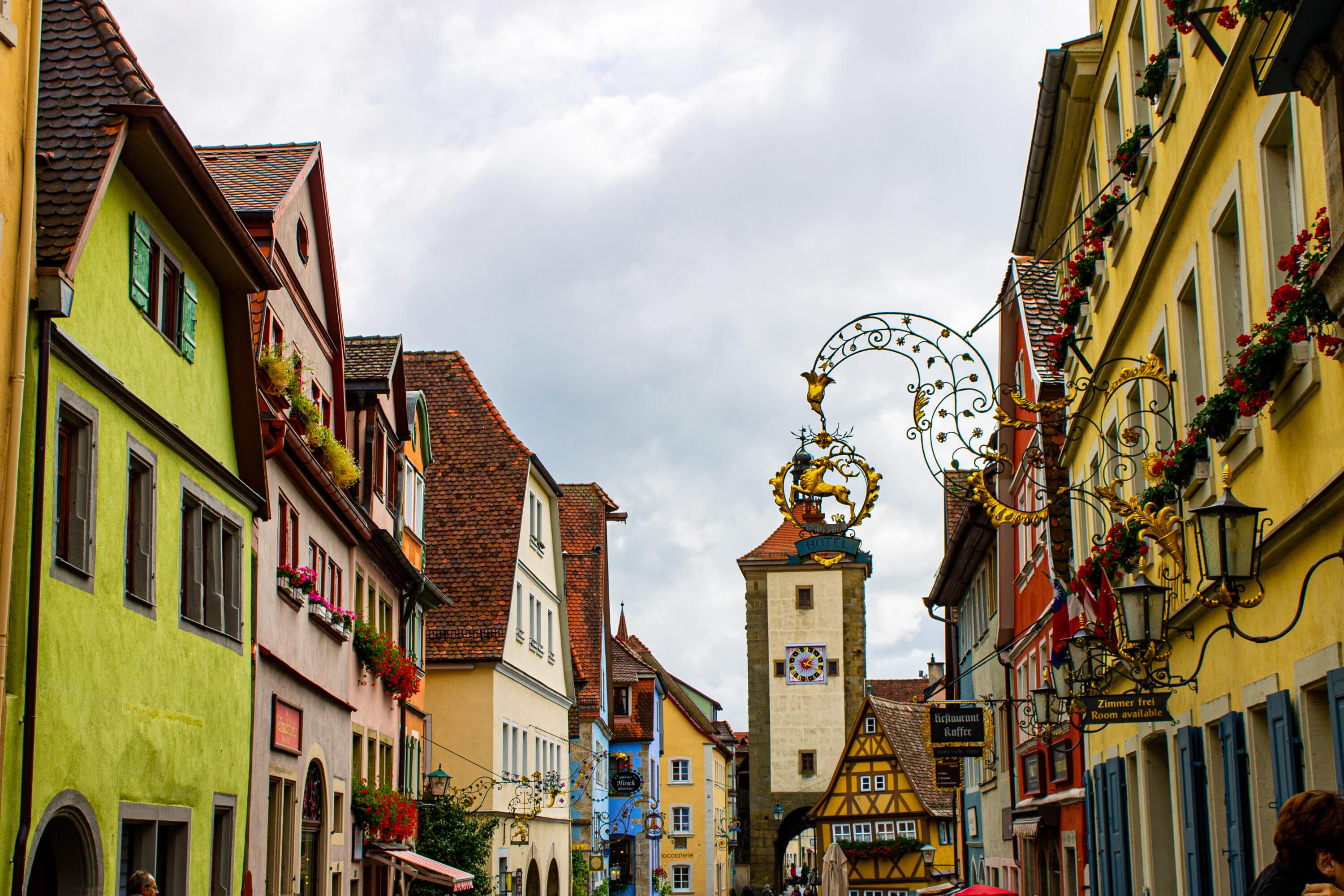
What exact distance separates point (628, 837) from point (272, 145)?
34.8 metres

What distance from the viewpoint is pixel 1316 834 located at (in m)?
4.53

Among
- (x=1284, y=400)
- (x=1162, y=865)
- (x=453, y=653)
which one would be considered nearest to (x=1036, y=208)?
(x=1162, y=865)

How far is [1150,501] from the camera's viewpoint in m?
10.4


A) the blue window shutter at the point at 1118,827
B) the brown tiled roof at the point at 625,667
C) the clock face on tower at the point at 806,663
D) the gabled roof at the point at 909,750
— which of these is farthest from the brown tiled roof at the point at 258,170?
the clock face on tower at the point at 806,663

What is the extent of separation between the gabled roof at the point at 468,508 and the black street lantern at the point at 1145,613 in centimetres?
2011

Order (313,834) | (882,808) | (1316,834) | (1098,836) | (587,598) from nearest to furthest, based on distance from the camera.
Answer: (1316,834)
(1098,836)
(313,834)
(587,598)
(882,808)

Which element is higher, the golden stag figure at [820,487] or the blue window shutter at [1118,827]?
the golden stag figure at [820,487]

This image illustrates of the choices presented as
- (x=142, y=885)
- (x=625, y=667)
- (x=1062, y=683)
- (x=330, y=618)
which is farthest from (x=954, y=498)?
(x=142, y=885)

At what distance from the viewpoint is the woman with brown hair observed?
14.8 feet

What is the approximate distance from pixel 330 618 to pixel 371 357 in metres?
5.27

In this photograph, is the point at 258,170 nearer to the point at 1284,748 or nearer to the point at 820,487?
the point at 820,487

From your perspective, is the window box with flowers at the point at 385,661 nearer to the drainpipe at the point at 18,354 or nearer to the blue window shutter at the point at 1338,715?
the drainpipe at the point at 18,354

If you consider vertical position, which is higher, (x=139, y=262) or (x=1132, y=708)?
(x=139, y=262)

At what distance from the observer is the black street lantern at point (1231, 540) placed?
23.7 feet
